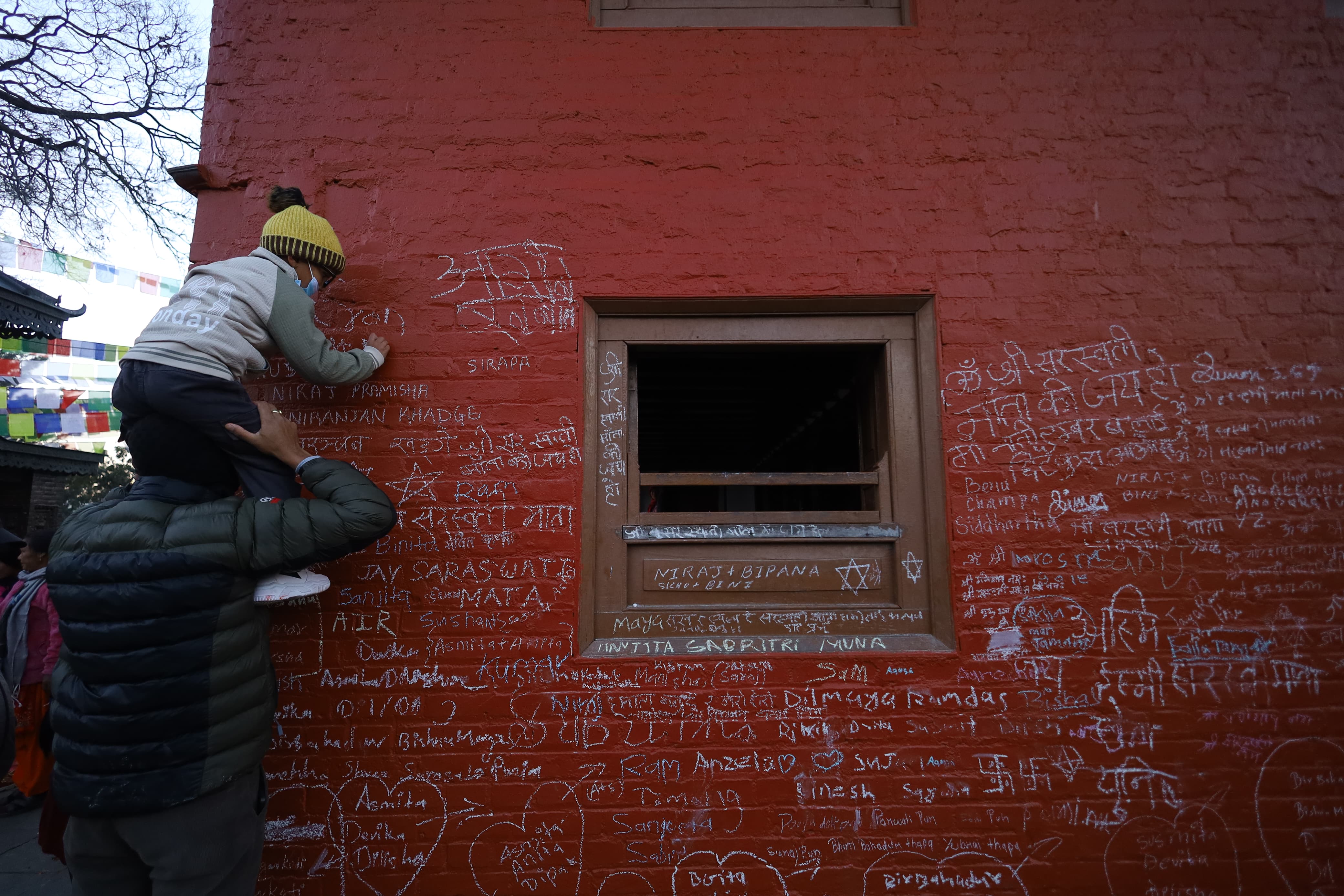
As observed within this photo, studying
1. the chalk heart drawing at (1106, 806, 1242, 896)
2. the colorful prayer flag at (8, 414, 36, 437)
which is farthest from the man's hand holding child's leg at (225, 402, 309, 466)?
the colorful prayer flag at (8, 414, 36, 437)

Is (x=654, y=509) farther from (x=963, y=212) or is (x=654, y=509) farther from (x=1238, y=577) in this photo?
(x=1238, y=577)

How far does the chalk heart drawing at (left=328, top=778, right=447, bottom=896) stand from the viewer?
8.67 feet

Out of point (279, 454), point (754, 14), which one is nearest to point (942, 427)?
point (754, 14)

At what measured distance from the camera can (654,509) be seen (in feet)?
12.0

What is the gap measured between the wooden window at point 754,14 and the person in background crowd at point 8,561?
220 inches

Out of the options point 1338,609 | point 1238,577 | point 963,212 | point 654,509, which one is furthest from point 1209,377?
point 654,509

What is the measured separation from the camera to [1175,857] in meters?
2.65

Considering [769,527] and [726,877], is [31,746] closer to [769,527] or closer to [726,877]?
[726,877]

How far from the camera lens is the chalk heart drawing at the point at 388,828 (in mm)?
2643

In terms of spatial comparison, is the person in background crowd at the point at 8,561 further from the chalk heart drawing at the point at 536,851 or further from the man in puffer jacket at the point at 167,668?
the chalk heart drawing at the point at 536,851

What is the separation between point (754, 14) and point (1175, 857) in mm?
4078

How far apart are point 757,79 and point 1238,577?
9.77 feet

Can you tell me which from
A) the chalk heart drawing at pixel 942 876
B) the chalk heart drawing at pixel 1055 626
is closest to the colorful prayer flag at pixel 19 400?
the chalk heart drawing at pixel 942 876

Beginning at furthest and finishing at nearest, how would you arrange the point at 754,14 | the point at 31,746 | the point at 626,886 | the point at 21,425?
the point at 21,425 < the point at 31,746 < the point at 754,14 < the point at 626,886
